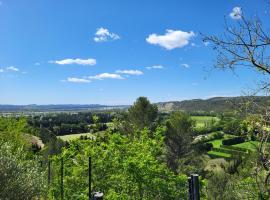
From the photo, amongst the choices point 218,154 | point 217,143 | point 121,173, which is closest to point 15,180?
point 121,173

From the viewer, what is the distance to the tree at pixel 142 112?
151 ft

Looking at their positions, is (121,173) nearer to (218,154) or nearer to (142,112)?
(142,112)

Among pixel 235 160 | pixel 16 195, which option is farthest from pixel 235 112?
pixel 235 160

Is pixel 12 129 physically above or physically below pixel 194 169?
above

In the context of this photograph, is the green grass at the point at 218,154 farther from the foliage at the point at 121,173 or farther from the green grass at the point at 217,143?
the foliage at the point at 121,173

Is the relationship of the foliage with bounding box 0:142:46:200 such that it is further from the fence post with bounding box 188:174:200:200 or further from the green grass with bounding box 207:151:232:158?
the green grass with bounding box 207:151:232:158

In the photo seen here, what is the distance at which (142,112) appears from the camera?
4619 centimetres

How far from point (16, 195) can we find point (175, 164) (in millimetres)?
30869

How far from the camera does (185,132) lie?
145 feet

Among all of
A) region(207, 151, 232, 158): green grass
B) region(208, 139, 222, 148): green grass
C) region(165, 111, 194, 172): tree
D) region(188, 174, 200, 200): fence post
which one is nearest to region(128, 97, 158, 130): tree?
region(165, 111, 194, 172): tree

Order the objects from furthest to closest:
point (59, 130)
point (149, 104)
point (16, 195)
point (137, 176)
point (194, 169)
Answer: point (59, 130) < point (149, 104) < point (194, 169) < point (137, 176) < point (16, 195)

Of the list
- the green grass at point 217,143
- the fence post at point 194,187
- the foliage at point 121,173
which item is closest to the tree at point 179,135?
the foliage at point 121,173

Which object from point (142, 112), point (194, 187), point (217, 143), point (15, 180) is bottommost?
point (217, 143)

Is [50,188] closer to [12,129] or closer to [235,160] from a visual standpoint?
[12,129]
